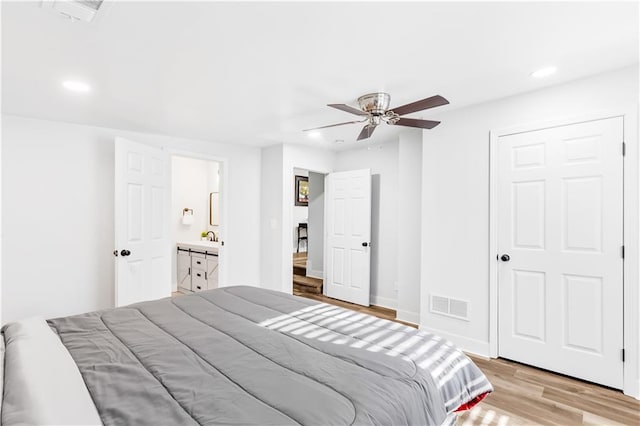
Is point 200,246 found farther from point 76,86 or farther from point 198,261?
point 76,86

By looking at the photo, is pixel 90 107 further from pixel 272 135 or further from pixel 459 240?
pixel 459 240

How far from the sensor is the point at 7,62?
2.20 m

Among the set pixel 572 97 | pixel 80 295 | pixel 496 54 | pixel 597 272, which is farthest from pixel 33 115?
pixel 597 272

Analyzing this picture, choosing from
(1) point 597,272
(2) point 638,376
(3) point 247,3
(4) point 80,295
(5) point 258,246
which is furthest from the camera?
(5) point 258,246

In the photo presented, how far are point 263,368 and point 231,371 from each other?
12 centimetres

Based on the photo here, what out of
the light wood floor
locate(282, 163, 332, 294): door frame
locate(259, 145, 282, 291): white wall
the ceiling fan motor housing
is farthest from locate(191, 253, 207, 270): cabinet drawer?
the light wood floor

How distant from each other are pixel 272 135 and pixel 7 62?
2545 mm

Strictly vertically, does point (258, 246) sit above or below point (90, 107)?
below

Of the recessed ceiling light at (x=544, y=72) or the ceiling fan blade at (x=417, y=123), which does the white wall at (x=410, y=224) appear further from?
the recessed ceiling light at (x=544, y=72)

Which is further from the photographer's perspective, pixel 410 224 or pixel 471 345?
pixel 410 224

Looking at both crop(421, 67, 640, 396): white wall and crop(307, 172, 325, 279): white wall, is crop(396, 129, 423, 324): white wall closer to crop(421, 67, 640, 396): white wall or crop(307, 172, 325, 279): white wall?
crop(421, 67, 640, 396): white wall

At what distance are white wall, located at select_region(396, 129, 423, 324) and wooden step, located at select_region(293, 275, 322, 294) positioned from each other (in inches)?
64.1

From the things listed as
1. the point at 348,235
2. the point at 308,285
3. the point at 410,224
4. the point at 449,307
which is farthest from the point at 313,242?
the point at 449,307

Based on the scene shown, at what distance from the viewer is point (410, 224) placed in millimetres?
4047
